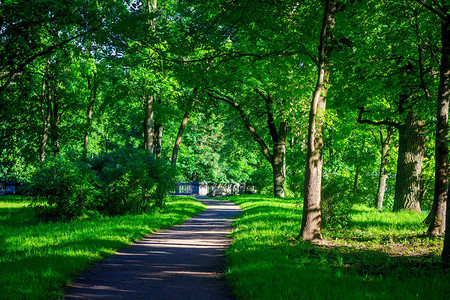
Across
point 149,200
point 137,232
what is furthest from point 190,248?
point 149,200

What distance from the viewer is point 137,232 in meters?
9.43

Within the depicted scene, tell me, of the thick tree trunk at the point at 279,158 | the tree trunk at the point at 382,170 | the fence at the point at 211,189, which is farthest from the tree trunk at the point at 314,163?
the fence at the point at 211,189

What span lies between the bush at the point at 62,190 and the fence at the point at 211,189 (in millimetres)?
25071

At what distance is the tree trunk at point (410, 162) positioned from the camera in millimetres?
12023

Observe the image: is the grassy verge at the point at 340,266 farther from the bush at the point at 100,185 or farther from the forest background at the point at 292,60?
the bush at the point at 100,185

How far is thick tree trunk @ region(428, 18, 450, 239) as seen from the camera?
718 cm

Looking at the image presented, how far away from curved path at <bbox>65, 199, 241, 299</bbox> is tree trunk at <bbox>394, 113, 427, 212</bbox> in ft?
24.3

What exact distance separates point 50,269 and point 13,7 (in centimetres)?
964

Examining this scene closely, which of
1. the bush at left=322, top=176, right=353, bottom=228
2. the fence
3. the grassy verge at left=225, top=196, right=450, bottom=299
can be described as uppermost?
the bush at left=322, top=176, right=353, bottom=228

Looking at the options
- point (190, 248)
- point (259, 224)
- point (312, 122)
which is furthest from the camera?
point (259, 224)

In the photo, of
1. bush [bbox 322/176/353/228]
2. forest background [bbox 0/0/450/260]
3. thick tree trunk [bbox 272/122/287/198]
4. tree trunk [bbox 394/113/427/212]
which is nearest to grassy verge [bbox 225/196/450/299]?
bush [bbox 322/176/353/228]

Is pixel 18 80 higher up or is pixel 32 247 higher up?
pixel 18 80

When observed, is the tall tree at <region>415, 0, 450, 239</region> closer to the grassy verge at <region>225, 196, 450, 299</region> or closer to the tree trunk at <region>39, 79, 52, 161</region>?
the grassy verge at <region>225, 196, 450, 299</region>

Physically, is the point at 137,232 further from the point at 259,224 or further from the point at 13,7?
the point at 13,7
